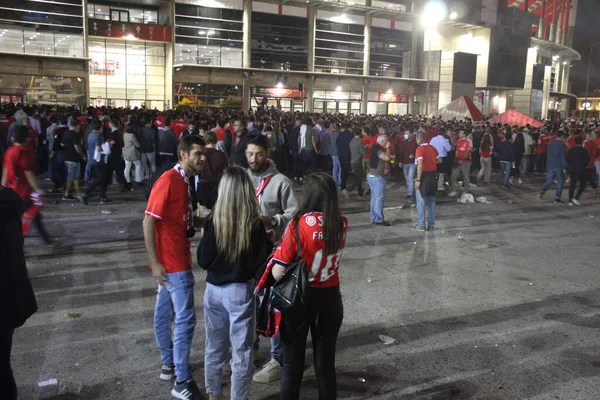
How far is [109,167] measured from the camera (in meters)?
13.0

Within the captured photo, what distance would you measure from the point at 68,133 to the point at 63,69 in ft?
79.2

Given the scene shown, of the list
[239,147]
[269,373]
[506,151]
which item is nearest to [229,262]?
[269,373]

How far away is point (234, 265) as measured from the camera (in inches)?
138

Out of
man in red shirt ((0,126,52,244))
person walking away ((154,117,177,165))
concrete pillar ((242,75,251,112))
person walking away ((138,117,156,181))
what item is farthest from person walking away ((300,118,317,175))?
concrete pillar ((242,75,251,112))

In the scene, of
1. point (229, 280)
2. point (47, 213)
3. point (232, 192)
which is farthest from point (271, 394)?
point (47, 213)

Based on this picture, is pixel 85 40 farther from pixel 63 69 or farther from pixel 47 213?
pixel 47 213

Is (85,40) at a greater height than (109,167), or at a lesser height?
greater

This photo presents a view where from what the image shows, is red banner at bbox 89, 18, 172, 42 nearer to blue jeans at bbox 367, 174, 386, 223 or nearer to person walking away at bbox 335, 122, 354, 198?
person walking away at bbox 335, 122, 354, 198

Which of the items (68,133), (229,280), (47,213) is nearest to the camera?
(229,280)

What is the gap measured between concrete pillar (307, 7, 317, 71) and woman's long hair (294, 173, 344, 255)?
131ft

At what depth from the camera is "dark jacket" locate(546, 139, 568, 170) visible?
1367cm

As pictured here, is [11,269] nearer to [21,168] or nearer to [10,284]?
[10,284]

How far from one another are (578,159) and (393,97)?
3510cm

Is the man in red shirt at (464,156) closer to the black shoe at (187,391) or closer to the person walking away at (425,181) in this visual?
the person walking away at (425,181)
